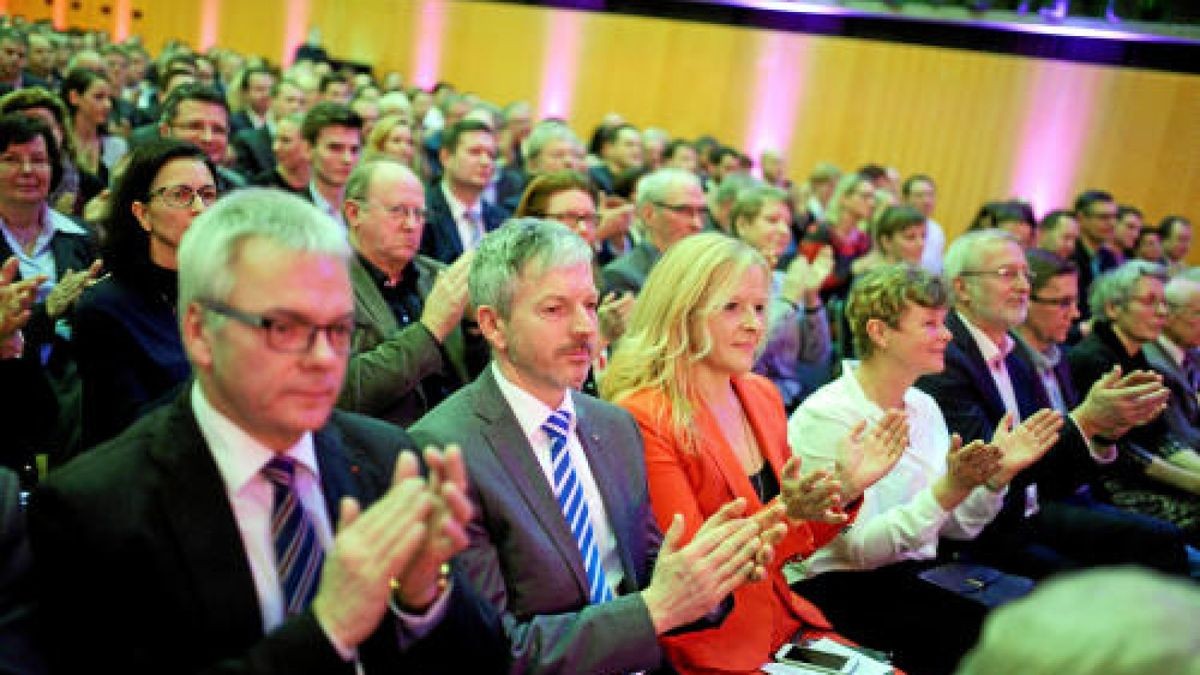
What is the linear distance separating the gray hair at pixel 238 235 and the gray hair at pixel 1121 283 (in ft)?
13.7

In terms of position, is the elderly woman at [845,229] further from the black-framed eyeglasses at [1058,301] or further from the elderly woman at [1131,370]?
the black-framed eyeglasses at [1058,301]

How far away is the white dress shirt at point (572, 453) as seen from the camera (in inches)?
89.0

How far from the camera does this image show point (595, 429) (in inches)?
93.3

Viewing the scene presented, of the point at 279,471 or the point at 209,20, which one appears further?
the point at 209,20

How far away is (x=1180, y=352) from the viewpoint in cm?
507

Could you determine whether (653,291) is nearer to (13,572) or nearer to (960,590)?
(960,590)

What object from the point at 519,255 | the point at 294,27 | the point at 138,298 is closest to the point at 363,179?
the point at 138,298

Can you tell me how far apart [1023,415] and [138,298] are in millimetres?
3044

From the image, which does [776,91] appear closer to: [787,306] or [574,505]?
[787,306]

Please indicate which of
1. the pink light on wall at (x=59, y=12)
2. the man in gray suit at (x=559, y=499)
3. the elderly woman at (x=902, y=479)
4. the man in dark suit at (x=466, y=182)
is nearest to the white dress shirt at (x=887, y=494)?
the elderly woman at (x=902, y=479)

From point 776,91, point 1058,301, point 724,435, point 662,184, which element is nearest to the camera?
point 724,435

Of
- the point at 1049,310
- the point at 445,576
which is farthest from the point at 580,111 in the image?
the point at 445,576

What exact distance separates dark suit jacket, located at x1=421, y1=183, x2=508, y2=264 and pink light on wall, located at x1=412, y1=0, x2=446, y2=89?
43.0 feet

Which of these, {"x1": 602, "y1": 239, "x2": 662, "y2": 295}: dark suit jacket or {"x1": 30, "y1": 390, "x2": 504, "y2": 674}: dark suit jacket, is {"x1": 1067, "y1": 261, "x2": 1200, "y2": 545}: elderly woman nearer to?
{"x1": 602, "y1": 239, "x2": 662, "y2": 295}: dark suit jacket
